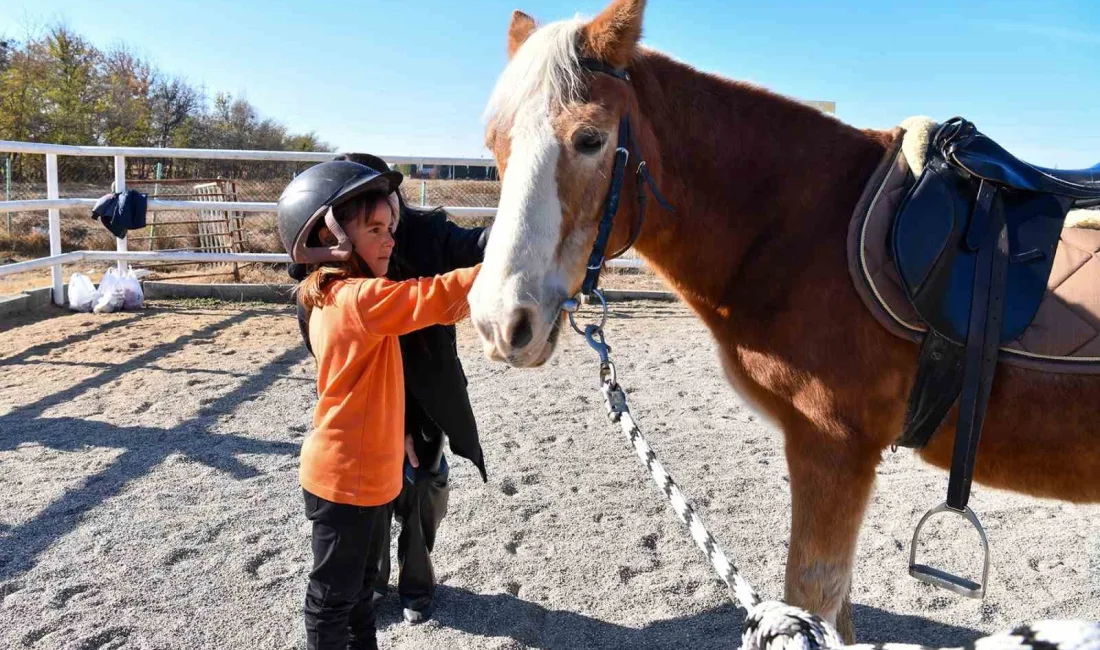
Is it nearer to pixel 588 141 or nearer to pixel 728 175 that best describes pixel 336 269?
pixel 588 141

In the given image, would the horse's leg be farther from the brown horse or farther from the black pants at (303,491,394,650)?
the black pants at (303,491,394,650)

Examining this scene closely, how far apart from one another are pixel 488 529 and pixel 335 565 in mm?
1415

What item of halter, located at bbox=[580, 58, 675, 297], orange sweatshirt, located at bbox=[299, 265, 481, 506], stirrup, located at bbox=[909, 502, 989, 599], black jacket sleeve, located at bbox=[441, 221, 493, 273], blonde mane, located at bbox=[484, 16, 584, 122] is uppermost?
blonde mane, located at bbox=[484, 16, 584, 122]

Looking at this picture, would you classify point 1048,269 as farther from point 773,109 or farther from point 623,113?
point 623,113

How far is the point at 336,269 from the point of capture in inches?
77.8

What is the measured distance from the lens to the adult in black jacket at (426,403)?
252cm

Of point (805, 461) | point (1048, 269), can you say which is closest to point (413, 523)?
point (805, 461)

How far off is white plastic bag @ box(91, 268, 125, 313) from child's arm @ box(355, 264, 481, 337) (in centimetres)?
728

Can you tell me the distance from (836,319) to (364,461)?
1361mm

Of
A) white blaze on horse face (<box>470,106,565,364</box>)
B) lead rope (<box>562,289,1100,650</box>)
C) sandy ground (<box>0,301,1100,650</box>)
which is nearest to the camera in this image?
lead rope (<box>562,289,1100,650</box>)

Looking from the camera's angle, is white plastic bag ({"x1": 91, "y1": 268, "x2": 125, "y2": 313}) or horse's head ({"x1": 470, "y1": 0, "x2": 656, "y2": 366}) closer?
horse's head ({"x1": 470, "y1": 0, "x2": 656, "y2": 366})

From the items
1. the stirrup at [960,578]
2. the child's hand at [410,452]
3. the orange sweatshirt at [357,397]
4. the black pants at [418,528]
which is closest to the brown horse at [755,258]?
the stirrup at [960,578]

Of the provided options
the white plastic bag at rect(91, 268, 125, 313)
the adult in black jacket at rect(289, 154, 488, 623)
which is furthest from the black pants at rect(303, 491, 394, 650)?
the white plastic bag at rect(91, 268, 125, 313)

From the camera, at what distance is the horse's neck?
6.10ft
